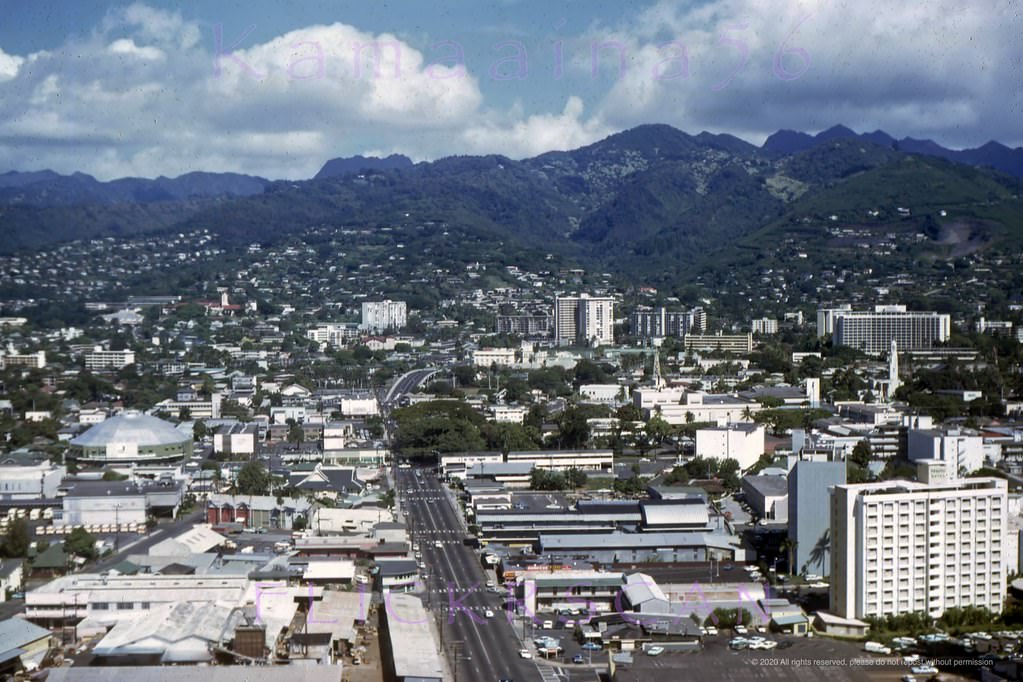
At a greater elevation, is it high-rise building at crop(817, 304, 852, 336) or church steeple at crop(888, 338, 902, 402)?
high-rise building at crop(817, 304, 852, 336)

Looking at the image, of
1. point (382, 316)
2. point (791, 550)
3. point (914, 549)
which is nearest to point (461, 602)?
point (791, 550)

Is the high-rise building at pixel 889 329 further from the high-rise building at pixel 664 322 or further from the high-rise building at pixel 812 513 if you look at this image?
the high-rise building at pixel 812 513

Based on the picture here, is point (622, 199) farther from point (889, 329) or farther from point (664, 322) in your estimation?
point (889, 329)

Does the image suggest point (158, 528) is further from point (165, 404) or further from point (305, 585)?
point (165, 404)

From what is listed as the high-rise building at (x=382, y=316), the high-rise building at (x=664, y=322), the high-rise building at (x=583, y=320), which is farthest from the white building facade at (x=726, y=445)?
the high-rise building at (x=382, y=316)

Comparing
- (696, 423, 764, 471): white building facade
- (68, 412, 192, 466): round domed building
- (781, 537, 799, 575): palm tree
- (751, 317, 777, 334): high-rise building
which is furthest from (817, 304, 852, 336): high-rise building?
(781, 537, 799, 575): palm tree

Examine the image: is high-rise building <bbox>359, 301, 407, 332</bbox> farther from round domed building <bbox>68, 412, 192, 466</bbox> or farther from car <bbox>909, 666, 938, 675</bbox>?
car <bbox>909, 666, 938, 675</bbox>
